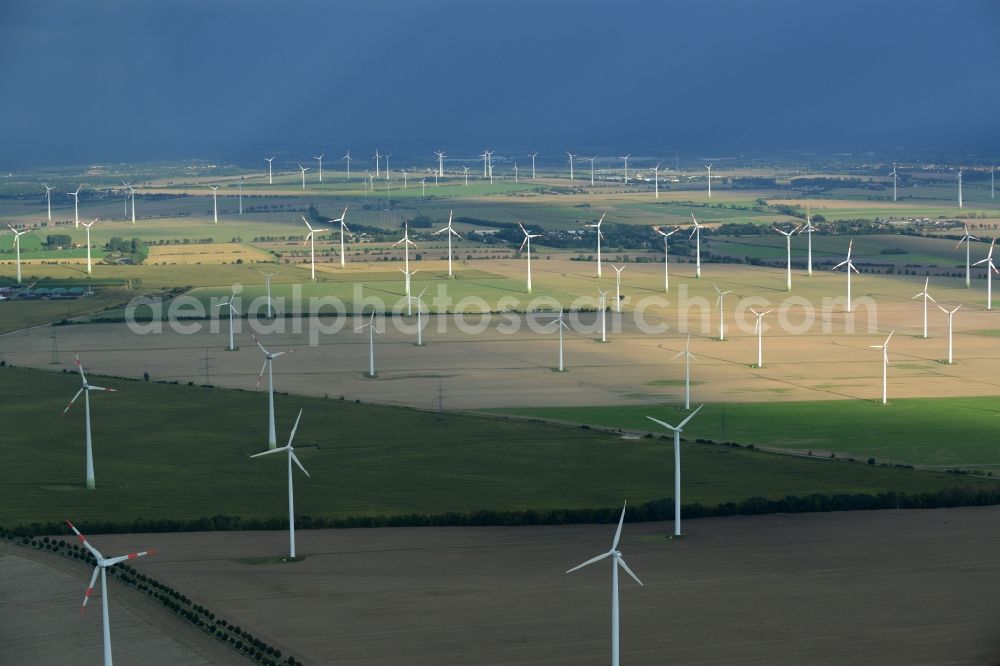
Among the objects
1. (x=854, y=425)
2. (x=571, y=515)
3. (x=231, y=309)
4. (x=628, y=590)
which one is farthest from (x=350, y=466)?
(x=231, y=309)

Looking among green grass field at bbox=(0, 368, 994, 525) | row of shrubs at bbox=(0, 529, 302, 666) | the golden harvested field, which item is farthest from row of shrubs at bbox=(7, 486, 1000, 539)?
row of shrubs at bbox=(0, 529, 302, 666)

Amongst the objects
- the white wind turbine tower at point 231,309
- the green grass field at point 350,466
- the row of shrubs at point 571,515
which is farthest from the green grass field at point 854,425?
the white wind turbine tower at point 231,309

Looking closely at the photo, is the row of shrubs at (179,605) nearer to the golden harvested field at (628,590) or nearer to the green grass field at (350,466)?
the golden harvested field at (628,590)

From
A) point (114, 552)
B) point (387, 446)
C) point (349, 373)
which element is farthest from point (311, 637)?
point (349, 373)

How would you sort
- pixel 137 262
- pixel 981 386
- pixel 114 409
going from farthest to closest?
1. pixel 137 262
2. pixel 981 386
3. pixel 114 409

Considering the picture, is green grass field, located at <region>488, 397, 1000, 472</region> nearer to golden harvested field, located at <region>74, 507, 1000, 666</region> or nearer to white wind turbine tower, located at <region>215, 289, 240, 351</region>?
golden harvested field, located at <region>74, 507, 1000, 666</region>

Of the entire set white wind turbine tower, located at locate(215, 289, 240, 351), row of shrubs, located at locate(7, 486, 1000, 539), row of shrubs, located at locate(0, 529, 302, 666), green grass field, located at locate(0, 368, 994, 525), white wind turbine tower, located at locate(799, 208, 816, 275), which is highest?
white wind turbine tower, located at locate(799, 208, 816, 275)

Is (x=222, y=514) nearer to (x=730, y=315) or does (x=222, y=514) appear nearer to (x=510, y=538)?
(x=510, y=538)
